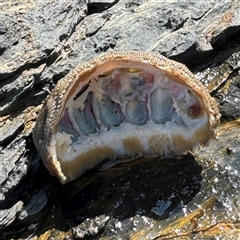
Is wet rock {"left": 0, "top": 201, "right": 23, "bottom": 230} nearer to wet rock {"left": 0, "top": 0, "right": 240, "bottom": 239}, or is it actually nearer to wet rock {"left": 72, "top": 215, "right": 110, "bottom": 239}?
wet rock {"left": 0, "top": 0, "right": 240, "bottom": 239}

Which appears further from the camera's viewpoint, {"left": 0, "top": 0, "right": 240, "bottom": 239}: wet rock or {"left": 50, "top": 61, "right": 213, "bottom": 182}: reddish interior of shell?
{"left": 50, "top": 61, "right": 213, "bottom": 182}: reddish interior of shell

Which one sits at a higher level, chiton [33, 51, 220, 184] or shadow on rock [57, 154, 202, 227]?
chiton [33, 51, 220, 184]

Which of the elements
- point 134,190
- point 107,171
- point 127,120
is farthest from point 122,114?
point 134,190

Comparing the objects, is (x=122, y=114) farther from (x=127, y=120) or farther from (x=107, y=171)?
(x=107, y=171)

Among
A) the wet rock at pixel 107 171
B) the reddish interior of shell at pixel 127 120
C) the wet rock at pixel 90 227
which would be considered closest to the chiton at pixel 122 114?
the reddish interior of shell at pixel 127 120

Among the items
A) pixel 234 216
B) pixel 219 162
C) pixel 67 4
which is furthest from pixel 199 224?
pixel 67 4

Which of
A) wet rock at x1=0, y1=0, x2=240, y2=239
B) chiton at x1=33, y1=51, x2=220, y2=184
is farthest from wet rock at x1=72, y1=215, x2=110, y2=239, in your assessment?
chiton at x1=33, y1=51, x2=220, y2=184

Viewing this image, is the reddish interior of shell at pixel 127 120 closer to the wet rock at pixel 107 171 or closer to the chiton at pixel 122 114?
the chiton at pixel 122 114
